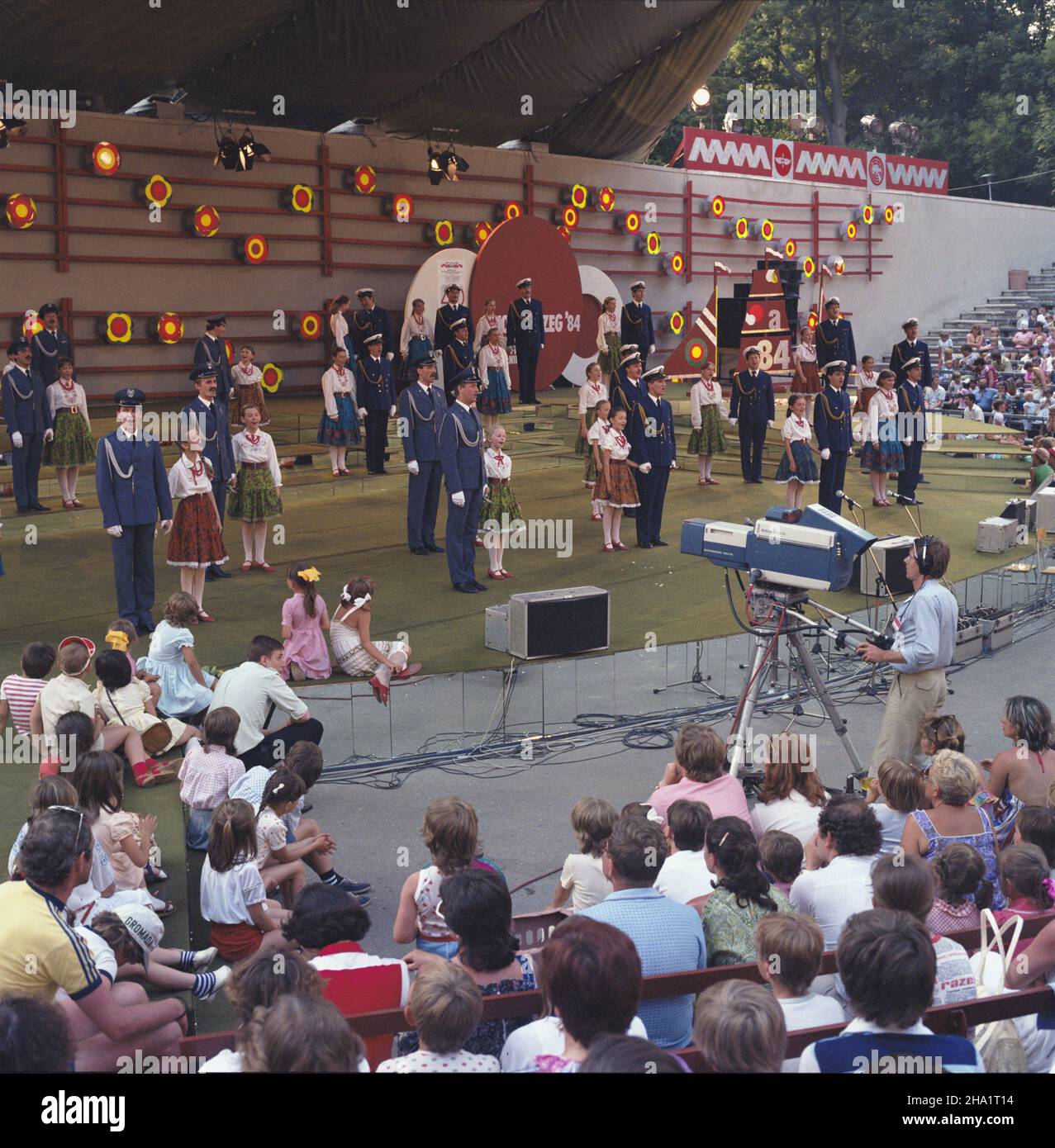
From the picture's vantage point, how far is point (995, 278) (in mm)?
31406

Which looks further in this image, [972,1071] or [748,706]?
[748,706]

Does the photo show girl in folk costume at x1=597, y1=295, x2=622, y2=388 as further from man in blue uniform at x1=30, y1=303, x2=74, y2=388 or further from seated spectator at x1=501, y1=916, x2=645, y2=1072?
seated spectator at x1=501, y1=916, x2=645, y2=1072

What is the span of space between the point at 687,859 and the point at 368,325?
490 inches

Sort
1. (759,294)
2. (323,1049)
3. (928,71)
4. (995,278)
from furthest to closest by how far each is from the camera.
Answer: (928,71), (995,278), (759,294), (323,1049)

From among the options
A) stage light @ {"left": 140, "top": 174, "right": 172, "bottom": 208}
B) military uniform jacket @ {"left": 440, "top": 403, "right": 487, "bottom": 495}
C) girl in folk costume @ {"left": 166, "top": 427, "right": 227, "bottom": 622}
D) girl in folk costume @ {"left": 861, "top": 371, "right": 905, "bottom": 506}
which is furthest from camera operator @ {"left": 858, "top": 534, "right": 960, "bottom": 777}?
stage light @ {"left": 140, "top": 174, "right": 172, "bottom": 208}

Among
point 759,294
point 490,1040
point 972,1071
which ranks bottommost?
point 490,1040

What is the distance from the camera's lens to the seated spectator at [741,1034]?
109 inches

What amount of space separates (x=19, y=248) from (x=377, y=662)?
8650 millimetres

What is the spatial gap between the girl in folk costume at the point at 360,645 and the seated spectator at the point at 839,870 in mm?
4109

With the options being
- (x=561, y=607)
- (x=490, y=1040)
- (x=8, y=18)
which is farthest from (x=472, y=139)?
(x=490, y=1040)

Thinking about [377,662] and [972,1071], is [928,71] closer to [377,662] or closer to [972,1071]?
[377,662]

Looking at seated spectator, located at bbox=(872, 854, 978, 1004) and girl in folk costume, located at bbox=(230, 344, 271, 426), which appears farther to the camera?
girl in folk costume, located at bbox=(230, 344, 271, 426)

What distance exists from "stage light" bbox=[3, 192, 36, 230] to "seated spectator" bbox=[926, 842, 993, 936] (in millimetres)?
12811

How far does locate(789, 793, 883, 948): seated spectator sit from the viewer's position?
429 centimetres
